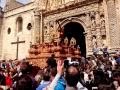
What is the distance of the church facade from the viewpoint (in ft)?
64.5

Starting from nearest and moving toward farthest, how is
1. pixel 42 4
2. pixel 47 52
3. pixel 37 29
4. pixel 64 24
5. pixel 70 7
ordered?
1. pixel 47 52
2. pixel 70 7
3. pixel 64 24
4. pixel 37 29
5. pixel 42 4

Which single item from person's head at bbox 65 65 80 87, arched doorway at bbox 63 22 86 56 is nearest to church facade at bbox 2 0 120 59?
arched doorway at bbox 63 22 86 56

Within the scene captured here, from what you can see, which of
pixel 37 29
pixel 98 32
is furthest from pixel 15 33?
pixel 98 32

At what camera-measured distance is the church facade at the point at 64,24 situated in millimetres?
19656

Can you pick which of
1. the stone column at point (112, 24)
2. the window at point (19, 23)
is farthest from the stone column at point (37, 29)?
the stone column at point (112, 24)

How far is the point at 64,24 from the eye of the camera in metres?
23.9

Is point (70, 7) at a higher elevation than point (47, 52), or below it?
higher

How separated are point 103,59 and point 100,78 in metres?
8.18

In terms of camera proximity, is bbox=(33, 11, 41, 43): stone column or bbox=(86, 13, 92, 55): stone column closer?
bbox=(86, 13, 92, 55): stone column

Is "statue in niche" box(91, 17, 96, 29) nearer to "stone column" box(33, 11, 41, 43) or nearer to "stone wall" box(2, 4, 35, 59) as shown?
"stone column" box(33, 11, 41, 43)

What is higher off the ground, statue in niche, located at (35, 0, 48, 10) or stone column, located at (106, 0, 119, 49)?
statue in niche, located at (35, 0, 48, 10)

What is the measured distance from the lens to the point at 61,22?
2411cm

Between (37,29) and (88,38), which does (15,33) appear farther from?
(88,38)

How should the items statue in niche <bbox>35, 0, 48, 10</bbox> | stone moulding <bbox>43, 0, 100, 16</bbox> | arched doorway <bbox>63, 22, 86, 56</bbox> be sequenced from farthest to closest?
statue in niche <bbox>35, 0, 48, 10</bbox>, arched doorway <bbox>63, 22, 86, 56</bbox>, stone moulding <bbox>43, 0, 100, 16</bbox>
